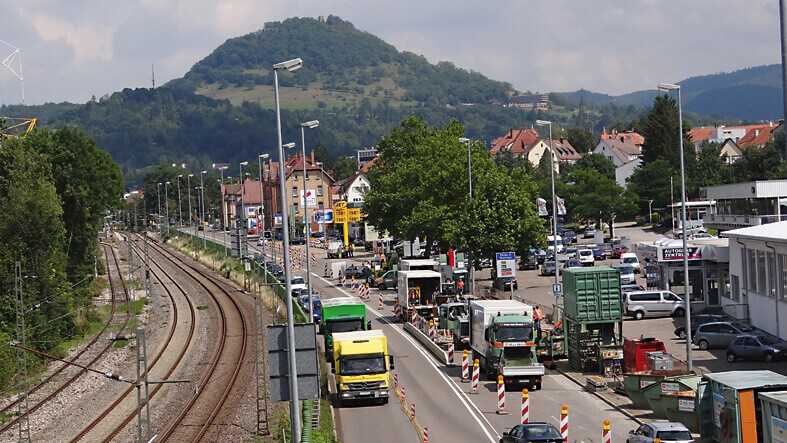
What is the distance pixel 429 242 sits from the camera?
269 ft

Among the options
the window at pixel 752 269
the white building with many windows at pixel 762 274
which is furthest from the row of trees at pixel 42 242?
the window at pixel 752 269

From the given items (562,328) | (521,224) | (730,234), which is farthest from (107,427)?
(521,224)

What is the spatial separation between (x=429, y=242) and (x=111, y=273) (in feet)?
139

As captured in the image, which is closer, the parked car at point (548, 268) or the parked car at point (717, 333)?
the parked car at point (717, 333)

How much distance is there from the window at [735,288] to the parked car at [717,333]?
6.21m

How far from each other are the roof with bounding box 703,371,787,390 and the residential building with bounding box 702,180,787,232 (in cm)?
4409

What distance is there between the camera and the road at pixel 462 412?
99.3ft

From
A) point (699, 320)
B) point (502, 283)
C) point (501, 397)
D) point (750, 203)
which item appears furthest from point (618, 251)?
point (501, 397)

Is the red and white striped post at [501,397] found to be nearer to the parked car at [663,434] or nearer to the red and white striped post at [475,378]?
the red and white striped post at [475,378]

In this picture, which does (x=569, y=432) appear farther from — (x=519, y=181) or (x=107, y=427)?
(x=519, y=181)

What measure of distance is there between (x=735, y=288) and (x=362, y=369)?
24645 mm

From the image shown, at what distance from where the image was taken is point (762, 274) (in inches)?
1849

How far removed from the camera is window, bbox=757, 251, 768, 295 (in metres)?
46.7

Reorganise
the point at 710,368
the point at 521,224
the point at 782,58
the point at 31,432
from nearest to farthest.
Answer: the point at 782,58
the point at 31,432
the point at 710,368
the point at 521,224
